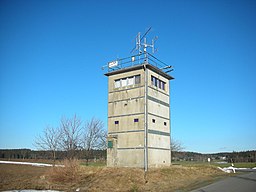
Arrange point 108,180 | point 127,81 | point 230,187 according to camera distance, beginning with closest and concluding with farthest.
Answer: point 230,187 < point 108,180 < point 127,81

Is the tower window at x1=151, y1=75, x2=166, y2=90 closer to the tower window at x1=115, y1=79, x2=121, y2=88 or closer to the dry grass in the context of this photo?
the tower window at x1=115, y1=79, x2=121, y2=88

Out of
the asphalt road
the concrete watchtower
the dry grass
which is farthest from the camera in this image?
the concrete watchtower

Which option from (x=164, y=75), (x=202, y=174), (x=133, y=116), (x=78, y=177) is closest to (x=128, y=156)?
(x=133, y=116)

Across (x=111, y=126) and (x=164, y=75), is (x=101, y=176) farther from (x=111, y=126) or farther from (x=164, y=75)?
(x=164, y=75)

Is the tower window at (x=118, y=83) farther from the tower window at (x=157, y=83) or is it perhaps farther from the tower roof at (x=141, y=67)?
the tower window at (x=157, y=83)

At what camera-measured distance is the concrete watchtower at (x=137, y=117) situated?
2466 centimetres

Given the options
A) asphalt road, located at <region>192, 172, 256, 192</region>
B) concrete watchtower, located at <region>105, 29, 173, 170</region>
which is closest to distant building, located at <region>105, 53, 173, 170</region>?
concrete watchtower, located at <region>105, 29, 173, 170</region>

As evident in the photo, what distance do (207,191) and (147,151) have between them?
9.93 m

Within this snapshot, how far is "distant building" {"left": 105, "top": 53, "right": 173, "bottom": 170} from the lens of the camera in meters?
24.7

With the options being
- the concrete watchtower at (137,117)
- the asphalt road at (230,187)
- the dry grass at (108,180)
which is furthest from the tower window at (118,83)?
the asphalt road at (230,187)

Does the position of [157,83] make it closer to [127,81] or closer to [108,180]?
[127,81]

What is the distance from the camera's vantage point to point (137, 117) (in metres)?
25.2

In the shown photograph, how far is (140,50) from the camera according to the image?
27.5m

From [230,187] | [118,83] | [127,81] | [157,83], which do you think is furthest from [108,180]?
[157,83]
